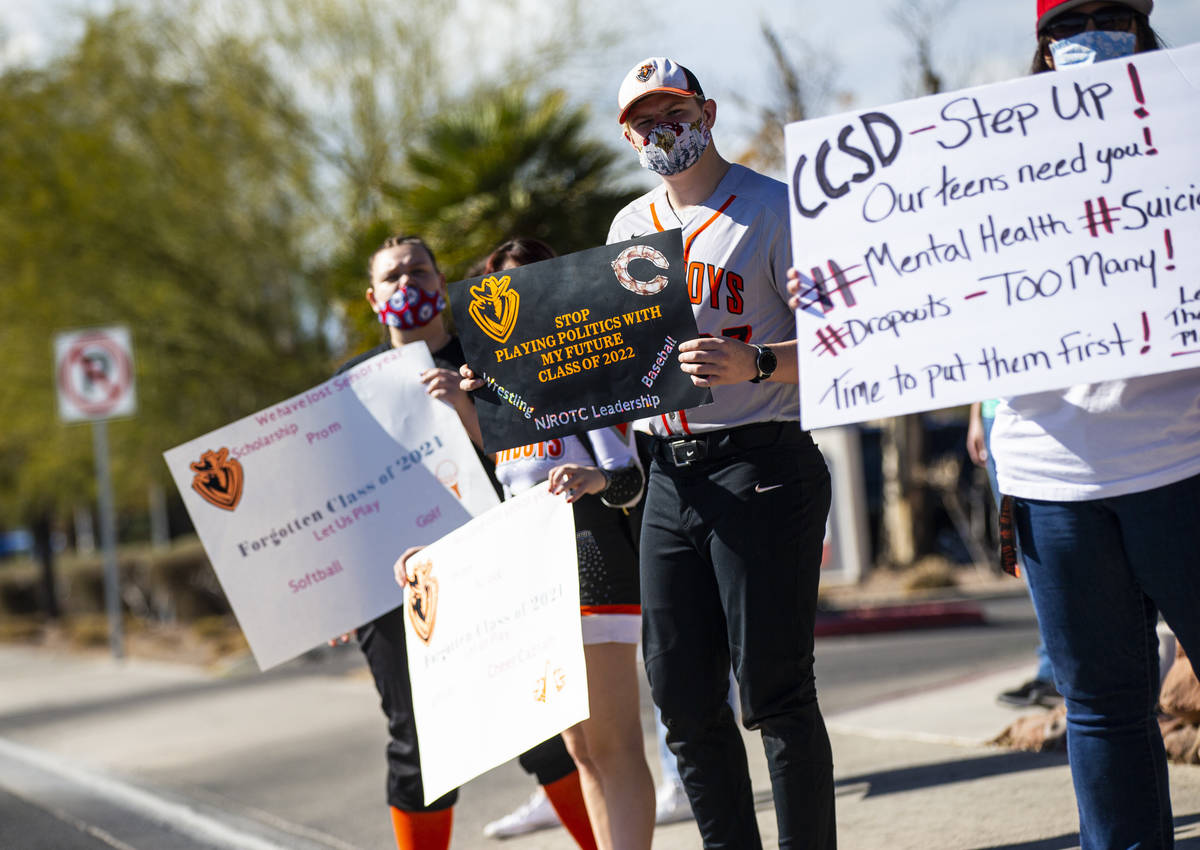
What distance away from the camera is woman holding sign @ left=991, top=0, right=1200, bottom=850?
2664 mm

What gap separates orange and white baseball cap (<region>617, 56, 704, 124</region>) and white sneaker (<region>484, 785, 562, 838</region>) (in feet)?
9.34

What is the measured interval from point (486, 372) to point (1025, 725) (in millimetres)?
3017

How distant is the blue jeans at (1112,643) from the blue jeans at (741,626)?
1.80 ft

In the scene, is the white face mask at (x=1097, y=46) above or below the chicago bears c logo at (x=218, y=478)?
above

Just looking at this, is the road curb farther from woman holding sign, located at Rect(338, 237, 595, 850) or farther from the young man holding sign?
the young man holding sign

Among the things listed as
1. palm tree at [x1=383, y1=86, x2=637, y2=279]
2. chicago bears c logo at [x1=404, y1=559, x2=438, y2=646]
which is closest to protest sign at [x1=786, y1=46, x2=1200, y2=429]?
chicago bears c logo at [x1=404, y1=559, x2=438, y2=646]

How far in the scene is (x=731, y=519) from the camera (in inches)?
120

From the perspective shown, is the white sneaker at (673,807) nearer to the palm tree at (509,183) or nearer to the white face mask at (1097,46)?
the white face mask at (1097,46)

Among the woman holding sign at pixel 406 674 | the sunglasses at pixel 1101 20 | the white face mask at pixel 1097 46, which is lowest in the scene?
the woman holding sign at pixel 406 674

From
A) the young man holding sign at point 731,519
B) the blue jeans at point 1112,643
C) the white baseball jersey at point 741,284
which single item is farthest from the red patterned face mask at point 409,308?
the blue jeans at point 1112,643

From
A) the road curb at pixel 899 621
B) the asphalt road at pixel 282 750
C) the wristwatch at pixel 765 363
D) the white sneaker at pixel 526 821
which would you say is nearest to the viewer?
the wristwatch at pixel 765 363

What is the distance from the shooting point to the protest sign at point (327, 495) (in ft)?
13.5

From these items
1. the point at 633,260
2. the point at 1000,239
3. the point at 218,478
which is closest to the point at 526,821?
the point at 218,478

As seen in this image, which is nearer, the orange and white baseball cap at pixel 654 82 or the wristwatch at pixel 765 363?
the wristwatch at pixel 765 363
